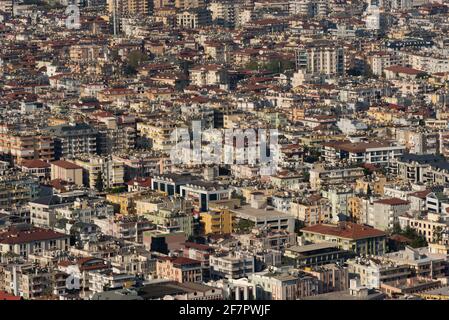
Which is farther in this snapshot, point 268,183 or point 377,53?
point 377,53

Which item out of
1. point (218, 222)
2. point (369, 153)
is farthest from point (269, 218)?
point (369, 153)

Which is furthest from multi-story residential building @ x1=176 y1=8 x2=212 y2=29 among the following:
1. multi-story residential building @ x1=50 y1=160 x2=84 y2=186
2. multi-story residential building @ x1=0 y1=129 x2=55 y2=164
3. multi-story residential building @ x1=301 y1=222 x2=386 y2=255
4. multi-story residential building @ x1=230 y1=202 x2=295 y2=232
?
multi-story residential building @ x1=301 y1=222 x2=386 y2=255

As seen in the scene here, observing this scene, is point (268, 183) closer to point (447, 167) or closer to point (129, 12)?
point (447, 167)

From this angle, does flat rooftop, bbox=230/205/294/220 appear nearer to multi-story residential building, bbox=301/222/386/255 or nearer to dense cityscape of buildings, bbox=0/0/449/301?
dense cityscape of buildings, bbox=0/0/449/301
